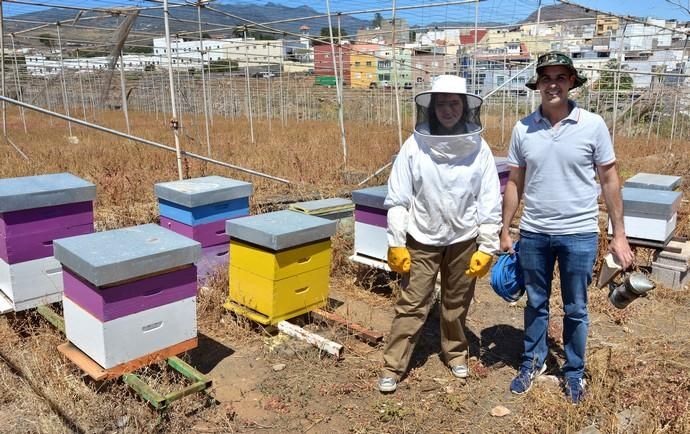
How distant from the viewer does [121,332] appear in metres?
2.85

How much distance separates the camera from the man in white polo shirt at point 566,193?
2.82 metres

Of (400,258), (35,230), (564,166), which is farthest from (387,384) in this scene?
(35,230)

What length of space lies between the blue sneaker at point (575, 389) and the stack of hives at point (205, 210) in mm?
2580

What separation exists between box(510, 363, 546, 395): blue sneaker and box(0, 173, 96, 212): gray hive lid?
9.67ft

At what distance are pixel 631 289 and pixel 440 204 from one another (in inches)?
43.8

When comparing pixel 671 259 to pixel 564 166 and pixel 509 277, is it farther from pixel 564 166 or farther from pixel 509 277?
pixel 564 166

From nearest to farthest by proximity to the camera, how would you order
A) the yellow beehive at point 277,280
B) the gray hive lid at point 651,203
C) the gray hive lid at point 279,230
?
the gray hive lid at point 279,230 → the yellow beehive at point 277,280 → the gray hive lid at point 651,203

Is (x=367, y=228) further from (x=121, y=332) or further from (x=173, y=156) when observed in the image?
(x=173, y=156)

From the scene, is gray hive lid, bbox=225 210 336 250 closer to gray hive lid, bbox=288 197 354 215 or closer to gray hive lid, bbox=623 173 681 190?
gray hive lid, bbox=288 197 354 215

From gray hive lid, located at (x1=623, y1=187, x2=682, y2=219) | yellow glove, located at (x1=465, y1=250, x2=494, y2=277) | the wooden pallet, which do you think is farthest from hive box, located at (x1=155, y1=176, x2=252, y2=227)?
gray hive lid, located at (x1=623, y1=187, x2=682, y2=219)

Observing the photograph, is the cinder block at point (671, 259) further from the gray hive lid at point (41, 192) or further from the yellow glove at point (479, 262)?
the gray hive lid at point (41, 192)

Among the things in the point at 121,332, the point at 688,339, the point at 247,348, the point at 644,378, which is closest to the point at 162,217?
the point at 247,348

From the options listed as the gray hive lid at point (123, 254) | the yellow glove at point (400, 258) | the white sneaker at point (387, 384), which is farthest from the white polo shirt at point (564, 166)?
the gray hive lid at point (123, 254)

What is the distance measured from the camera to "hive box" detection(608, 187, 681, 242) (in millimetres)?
4742
